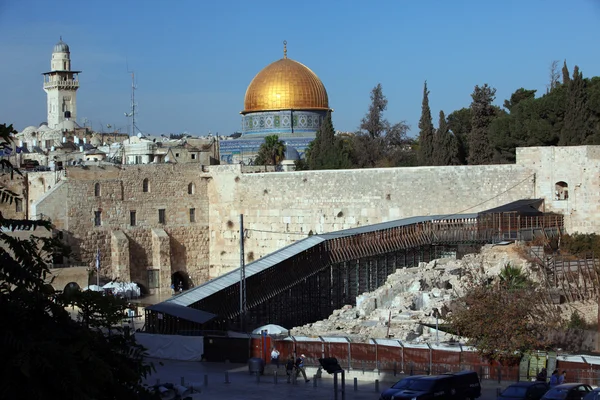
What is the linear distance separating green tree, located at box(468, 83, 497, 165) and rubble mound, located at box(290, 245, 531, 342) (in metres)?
8.95

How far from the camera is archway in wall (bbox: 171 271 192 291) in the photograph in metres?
31.8

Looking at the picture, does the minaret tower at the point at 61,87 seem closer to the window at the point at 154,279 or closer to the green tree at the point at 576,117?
the window at the point at 154,279

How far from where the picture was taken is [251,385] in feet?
47.3

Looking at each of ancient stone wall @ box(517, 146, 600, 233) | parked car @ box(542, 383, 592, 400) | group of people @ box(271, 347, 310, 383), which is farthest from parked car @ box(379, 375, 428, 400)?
ancient stone wall @ box(517, 146, 600, 233)

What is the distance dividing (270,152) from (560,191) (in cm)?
1593

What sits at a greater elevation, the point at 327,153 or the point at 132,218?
the point at 327,153

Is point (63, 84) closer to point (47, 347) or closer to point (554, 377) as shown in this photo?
point (554, 377)

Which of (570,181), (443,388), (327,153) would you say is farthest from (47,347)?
(327,153)

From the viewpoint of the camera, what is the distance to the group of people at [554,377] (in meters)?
12.9

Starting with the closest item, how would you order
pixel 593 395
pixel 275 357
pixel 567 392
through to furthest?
1. pixel 593 395
2. pixel 567 392
3. pixel 275 357

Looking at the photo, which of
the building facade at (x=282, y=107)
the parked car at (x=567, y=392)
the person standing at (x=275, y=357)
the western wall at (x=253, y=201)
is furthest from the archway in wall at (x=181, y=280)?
the parked car at (x=567, y=392)

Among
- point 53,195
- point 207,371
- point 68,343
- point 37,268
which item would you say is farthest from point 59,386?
point 53,195

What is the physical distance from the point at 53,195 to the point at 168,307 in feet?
38.7

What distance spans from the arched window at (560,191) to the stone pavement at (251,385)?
494 inches
